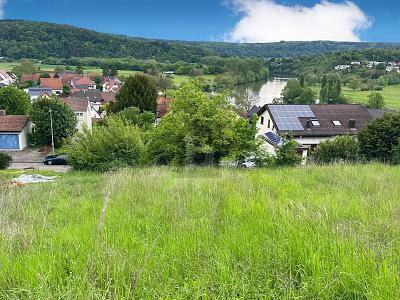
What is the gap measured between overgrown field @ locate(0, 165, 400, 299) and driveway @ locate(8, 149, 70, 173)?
902 inches

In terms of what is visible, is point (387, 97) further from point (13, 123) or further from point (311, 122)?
point (13, 123)

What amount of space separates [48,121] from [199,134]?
20109 millimetres

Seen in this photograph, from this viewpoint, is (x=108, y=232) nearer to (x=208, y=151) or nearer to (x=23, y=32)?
(x=208, y=151)

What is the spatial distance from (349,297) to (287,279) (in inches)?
16.9

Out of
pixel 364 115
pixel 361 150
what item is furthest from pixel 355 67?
pixel 361 150

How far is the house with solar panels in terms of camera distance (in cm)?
3025

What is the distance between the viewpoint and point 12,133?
3161 centimetres

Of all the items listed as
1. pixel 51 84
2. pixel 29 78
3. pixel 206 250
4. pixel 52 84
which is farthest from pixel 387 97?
pixel 206 250

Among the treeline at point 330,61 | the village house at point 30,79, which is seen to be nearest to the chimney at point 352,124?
the village house at point 30,79

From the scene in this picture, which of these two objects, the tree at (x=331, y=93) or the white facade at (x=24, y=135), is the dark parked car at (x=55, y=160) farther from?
the tree at (x=331, y=93)

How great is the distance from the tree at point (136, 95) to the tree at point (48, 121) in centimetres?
1102

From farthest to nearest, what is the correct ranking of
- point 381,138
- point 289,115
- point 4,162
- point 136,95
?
point 136,95 < point 289,115 < point 4,162 < point 381,138

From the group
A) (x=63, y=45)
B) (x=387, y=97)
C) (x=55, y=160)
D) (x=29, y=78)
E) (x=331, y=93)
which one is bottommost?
(x=55, y=160)

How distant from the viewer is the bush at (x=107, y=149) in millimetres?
17734
